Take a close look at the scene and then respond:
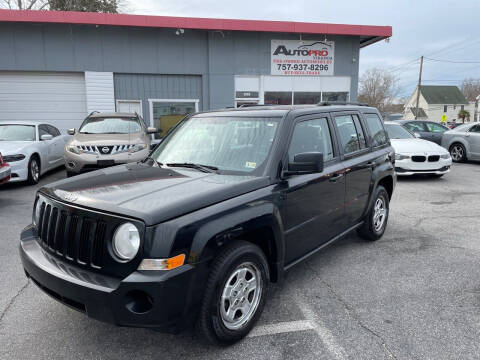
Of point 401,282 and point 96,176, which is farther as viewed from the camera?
point 401,282

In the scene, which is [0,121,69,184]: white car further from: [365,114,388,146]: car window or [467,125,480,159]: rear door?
[467,125,480,159]: rear door

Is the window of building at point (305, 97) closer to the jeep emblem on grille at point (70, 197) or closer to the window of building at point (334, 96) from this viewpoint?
the window of building at point (334, 96)

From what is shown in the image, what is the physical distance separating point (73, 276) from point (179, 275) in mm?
721

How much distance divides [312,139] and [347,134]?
2.65 feet

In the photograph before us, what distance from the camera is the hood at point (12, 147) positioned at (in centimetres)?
798

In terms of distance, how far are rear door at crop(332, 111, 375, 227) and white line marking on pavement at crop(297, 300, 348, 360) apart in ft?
4.22

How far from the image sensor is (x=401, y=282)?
374 cm

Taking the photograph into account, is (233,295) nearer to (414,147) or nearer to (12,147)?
(12,147)

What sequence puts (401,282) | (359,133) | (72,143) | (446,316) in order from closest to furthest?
1. (446,316)
2. (401,282)
3. (359,133)
4. (72,143)

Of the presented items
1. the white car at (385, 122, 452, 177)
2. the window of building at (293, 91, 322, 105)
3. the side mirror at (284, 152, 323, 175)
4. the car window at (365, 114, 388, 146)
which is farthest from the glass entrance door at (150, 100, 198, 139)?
the side mirror at (284, 152, 323, 175)

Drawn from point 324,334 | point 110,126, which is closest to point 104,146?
point 110,126

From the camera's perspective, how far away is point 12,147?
8.19 m

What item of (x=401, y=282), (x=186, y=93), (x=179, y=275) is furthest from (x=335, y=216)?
(x=186, y=93)

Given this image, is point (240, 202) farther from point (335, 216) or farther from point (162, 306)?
point (335, 216)
